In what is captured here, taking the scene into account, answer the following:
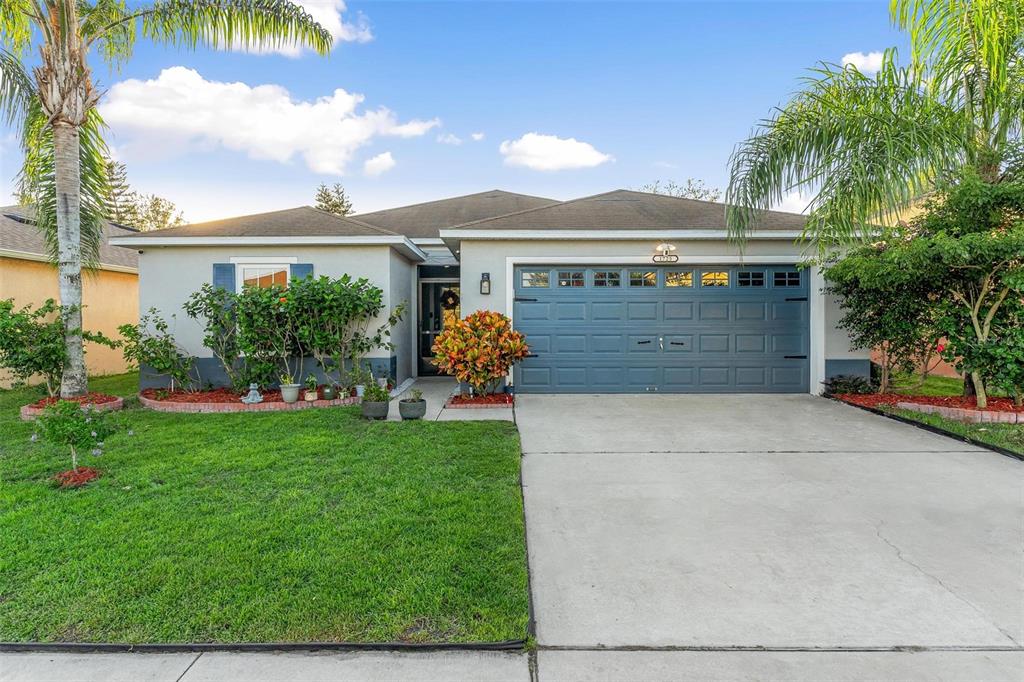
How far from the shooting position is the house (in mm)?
8930

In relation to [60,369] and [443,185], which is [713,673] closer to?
[60,369]

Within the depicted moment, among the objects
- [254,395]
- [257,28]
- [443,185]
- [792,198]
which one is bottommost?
[254,395]

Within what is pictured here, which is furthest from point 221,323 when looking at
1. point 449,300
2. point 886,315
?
point 886,315

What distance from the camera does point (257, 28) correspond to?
809 centimetres

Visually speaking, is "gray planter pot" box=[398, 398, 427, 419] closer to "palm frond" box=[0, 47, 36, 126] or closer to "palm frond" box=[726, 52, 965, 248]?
"palm frond" box=[726, 52, 965, 248]

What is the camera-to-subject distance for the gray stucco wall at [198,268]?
29.4 ft

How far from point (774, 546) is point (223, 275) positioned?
899 centimetres

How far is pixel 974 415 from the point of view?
261 inches

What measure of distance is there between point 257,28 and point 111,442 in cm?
637

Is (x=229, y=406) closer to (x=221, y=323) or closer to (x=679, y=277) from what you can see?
(x=221, y=323)

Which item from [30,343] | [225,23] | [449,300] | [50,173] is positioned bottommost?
[30,343]

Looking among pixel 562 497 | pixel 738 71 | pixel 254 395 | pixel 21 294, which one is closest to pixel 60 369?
pixel 254 395

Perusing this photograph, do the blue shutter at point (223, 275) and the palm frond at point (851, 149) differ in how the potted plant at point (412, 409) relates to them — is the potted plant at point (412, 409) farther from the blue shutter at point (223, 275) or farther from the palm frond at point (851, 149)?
the palm frond at point (851, 149)

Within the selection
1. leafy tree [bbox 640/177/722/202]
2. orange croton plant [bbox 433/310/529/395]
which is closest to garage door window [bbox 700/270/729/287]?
orange croton plant [bbox 433/310/529/395]
